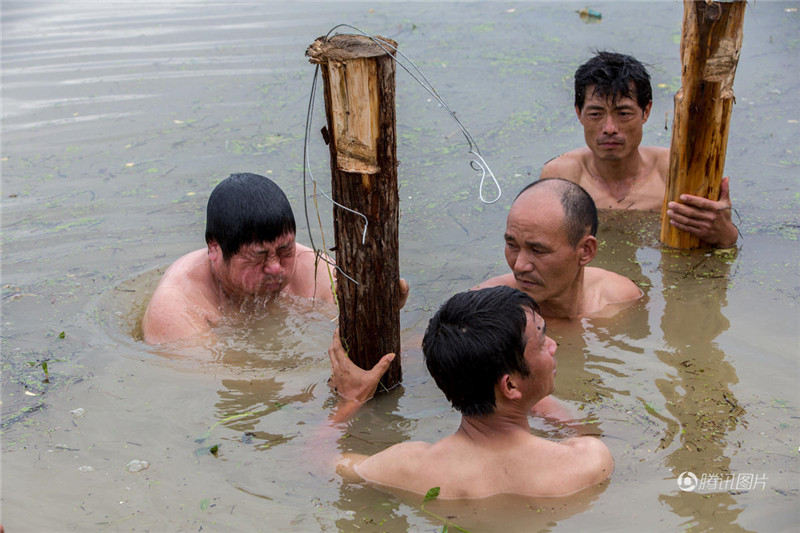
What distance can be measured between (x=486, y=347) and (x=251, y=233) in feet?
7.31

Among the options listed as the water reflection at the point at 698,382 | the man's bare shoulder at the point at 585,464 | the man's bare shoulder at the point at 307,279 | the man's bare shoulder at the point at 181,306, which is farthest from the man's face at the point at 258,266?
the water reflection at the point at 698,382

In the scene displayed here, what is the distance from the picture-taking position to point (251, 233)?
17.4 ft

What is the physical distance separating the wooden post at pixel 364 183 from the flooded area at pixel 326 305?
58 centimetres

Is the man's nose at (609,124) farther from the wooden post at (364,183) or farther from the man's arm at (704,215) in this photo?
the wooden post at (364,183)

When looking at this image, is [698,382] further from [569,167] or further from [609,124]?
[569,167]

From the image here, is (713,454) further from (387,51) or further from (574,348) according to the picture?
(387,51)

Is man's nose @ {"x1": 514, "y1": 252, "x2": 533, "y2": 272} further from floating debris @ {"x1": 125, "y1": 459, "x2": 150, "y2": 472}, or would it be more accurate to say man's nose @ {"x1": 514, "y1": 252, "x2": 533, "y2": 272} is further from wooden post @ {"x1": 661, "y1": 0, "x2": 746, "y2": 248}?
floating debris @ {"x1": 125, "y1": 459, "x2": 150, "y2": 472}

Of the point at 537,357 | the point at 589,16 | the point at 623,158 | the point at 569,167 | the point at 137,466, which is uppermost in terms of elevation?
the point at 589,16

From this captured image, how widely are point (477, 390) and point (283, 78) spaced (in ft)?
28.5

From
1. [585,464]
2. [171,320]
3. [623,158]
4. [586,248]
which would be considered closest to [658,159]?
[623,158]

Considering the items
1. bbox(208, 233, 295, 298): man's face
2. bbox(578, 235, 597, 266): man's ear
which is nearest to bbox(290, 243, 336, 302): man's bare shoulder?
bbox(208, 233, 295, 298): man's face

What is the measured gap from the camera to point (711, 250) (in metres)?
6.60

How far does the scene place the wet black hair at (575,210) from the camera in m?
5.09

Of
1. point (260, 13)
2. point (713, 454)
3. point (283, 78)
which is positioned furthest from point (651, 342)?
point (260, 13)
